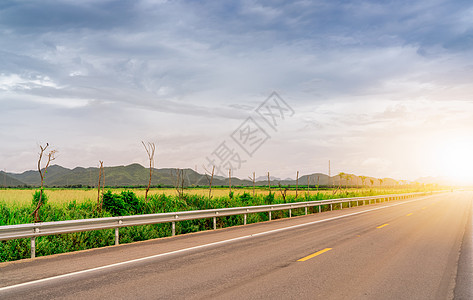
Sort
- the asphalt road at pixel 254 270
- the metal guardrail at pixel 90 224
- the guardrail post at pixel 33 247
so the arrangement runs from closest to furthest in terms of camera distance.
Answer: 1. the asphalt road at pixel 254 270
2. the metal guardrail at pixel 90 224
3. the guardrail post at pixel 33 247

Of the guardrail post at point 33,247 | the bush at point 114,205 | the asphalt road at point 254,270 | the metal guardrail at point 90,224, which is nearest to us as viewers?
the asphalt road at point 254,270

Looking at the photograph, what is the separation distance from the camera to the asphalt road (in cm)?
674

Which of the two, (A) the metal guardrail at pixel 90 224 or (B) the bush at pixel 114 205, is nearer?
(A) the metal guardrail at pixel 90 224

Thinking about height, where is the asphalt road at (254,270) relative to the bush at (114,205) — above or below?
below

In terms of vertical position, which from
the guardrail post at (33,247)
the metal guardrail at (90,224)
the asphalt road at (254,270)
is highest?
Result: the metal guardrail at (90,224)

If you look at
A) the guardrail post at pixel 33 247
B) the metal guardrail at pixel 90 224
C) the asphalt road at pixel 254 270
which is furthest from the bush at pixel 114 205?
the guardrail post at pixel 33 247

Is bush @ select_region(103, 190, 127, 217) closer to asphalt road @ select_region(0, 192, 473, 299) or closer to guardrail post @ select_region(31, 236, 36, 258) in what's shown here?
asphalt road @ select_region(0, 192, 473, 299)

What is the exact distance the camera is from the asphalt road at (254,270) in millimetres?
6738

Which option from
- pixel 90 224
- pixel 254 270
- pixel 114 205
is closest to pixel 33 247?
pixel 90 224

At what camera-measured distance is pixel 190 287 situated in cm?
695

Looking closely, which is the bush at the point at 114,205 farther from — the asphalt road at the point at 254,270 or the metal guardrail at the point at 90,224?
the asphalt road at the point at 254,270

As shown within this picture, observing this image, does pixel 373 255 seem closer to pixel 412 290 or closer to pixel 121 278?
pixel 412 290

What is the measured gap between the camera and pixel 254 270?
8398 millimetres

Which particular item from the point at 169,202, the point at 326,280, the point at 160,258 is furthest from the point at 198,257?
the point at 169,202
